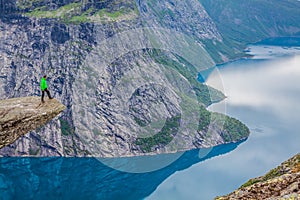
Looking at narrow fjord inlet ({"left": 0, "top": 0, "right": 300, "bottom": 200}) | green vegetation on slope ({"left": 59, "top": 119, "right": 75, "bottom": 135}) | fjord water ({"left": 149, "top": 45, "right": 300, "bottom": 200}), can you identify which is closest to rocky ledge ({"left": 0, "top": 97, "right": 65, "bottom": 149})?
fjord water ({"left": 149, "top": 45, "right": 300, "bottom": 200})

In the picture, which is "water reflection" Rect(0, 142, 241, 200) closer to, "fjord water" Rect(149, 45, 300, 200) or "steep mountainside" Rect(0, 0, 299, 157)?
"fjord water" Rect(149, 45, 300, 200)

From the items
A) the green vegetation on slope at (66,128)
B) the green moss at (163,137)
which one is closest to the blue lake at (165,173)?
the green moss at (163,137)

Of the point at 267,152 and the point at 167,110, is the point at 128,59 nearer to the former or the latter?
the point at 167,110

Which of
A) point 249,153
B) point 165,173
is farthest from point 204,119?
point 165,173

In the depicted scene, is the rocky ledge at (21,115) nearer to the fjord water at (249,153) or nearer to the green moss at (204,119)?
the fjord water at (249,153)

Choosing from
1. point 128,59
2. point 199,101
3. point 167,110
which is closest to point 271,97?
point 199,101
